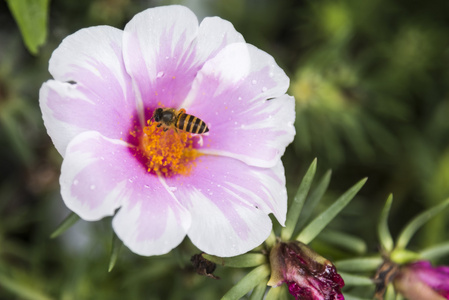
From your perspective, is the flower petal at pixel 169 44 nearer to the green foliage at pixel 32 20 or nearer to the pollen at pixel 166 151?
the pollen at pixel 166 151

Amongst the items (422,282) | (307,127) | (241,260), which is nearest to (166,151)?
(241,260)

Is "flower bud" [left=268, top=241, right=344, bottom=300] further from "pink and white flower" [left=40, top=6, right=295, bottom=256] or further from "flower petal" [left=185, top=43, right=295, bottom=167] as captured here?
"flower petal" [left=185, top=43, right=295, bottom=167]

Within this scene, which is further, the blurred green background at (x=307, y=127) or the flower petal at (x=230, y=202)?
the blurred green background at (x=307, y=127)

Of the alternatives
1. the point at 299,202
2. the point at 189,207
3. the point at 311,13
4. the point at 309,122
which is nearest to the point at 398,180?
the point at 309,122

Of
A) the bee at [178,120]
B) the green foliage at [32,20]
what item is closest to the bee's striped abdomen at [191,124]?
the bee at [178,120]

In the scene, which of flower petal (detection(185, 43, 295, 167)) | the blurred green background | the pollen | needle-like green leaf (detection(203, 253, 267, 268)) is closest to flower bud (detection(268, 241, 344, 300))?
needle-like green leaf (detection(203, 253, 267, 268))

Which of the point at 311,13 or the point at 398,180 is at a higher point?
the point at 311,13

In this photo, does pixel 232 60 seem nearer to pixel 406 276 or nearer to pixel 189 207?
pixel 189 207
